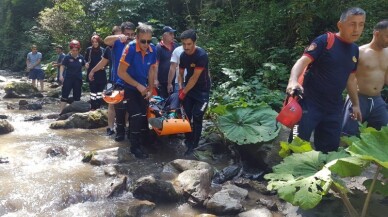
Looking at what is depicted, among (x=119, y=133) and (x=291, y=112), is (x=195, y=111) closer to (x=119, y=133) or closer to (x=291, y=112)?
(x=119, y=133)

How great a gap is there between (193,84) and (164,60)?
1350 mm

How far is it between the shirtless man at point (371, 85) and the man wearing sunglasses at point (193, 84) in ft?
6.96

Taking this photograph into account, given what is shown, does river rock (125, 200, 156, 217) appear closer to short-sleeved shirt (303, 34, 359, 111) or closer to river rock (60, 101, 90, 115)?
short-sleeved shirt (303, 34, 359, 111)

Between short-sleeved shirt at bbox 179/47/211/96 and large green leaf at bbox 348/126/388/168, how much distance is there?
301cm

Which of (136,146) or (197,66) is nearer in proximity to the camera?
(197,66)

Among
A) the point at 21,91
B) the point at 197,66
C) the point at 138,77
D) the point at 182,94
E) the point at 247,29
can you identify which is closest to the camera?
the point at 197,66

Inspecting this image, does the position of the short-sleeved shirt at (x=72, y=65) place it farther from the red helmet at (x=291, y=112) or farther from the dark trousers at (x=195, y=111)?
the red helmet at (x=291, y=112)

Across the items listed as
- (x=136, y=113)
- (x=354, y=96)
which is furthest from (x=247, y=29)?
(x=354, y=96)

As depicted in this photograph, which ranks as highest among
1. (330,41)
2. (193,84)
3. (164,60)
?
(330,41)

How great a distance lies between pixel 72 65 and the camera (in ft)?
28.7

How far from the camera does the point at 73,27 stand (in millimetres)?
18781

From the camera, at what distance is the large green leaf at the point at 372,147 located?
9.68 ft

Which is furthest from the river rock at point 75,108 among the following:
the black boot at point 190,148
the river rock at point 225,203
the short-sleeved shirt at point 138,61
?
the river rock at point 225,203

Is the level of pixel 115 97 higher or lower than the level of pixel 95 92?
higher
